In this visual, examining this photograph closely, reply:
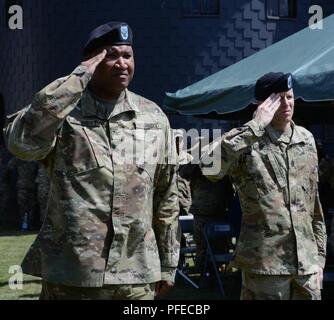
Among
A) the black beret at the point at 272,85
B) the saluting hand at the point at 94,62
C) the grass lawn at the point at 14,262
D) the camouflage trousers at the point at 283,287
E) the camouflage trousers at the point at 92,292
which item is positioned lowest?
the grass lawn at the point at 14,262

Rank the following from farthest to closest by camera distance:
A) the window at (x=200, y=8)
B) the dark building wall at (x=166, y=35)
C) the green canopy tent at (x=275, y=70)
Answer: the window at (x=200, y=8) < the dark building wall at (x=166, y=35) < the green canopy tent at (x=275, y=70)

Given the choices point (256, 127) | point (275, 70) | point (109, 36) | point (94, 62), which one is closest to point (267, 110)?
point (256, 127)

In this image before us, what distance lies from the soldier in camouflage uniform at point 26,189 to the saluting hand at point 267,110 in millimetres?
11690

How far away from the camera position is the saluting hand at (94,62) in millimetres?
3428

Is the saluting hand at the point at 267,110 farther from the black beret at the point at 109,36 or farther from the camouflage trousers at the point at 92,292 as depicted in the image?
the camouflage trousers at the point at 92,292

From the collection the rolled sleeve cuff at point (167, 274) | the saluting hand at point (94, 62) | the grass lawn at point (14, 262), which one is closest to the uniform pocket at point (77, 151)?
the saluting hand at point (94, 62)

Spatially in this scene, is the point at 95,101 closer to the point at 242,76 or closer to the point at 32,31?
the point at 242,76

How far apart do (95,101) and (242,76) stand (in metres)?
5.01

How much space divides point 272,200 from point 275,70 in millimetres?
3646

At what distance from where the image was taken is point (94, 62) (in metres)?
3.48

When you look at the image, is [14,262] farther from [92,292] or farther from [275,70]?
[92,292]

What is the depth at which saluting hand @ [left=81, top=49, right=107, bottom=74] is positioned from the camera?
3.43 m

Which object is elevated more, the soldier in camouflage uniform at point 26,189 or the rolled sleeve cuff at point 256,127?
the rolled sleeve cuff at point 256,127

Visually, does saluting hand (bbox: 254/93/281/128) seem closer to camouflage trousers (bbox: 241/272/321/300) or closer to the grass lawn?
camouflage trousers (bbox: 241/272/321/300)
